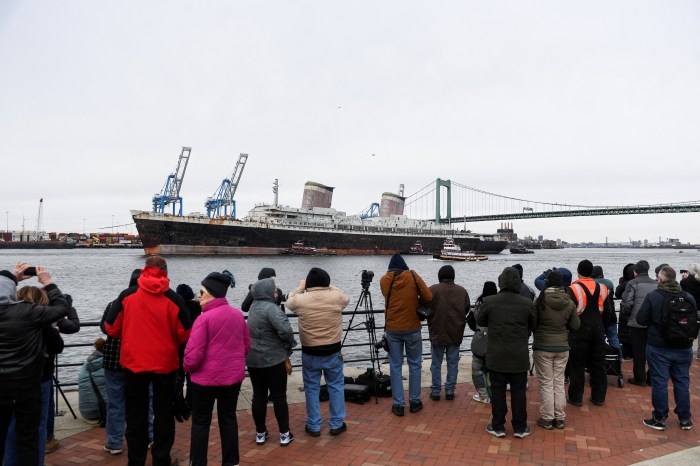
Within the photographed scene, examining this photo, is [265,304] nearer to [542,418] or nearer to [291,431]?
[291,431]

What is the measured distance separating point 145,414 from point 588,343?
4.83m

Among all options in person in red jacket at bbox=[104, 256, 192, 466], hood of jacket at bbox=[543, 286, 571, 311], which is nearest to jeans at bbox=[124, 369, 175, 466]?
person in red jacket at bbox=[104, 256, 192, 466]

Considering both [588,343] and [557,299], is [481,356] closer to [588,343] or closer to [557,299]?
[557,299]

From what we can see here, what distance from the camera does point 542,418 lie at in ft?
15.5

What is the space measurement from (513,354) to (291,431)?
238 cm

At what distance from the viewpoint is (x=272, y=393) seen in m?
4.31

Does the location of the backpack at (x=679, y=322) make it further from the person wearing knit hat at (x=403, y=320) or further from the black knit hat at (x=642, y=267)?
the person wearing knit hat at (x=403, y=320)

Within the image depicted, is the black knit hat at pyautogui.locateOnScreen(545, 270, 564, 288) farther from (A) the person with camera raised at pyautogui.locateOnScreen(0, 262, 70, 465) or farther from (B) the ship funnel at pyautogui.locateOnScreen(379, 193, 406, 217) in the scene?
(B) the ship funnel at pyautogui.locateOnScreen(379, 193, 406, 217)

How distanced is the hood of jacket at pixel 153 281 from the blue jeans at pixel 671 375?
482 cm

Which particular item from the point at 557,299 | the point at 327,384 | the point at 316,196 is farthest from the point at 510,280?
the point at 316,196

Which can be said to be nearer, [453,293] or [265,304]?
[265,304]

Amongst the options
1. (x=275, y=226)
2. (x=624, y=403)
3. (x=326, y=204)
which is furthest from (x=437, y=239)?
(x=624, y=403)

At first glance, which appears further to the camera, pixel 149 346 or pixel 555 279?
pixel 555 279

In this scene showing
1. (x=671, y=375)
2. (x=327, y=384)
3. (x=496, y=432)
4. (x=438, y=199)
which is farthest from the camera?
(x=438, y=199)
